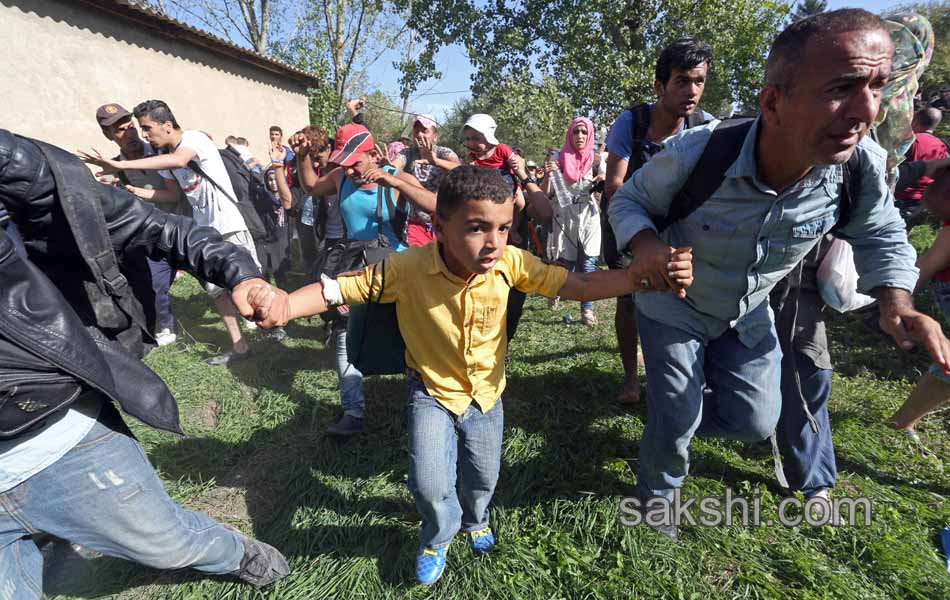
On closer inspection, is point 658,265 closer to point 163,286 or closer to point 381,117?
point 163,286

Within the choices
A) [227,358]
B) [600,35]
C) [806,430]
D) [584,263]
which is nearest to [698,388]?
[806,430]

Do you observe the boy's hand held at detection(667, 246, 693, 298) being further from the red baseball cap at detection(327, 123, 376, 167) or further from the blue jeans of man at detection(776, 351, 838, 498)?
the red baseball cap at detection(327, 123, 376, 167)

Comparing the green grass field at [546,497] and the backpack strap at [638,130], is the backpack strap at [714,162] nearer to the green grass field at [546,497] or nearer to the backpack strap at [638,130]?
the backpack strap at [638,130]

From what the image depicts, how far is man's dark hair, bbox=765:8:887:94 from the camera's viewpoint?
144cm

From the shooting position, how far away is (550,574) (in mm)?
2219

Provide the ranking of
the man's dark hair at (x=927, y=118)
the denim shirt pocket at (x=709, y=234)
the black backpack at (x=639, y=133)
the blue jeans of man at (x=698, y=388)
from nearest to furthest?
the denim shirt pocket at (x=709, y=234), the blue jeans of man at (x=698, y=388), the black backpack at (x=639, y=133), the man's dark hair at (x=927, y=118)

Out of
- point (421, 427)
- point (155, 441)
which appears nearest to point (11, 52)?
point (155, 441)

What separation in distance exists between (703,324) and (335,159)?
220cm

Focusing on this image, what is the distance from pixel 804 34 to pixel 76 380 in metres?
2.47

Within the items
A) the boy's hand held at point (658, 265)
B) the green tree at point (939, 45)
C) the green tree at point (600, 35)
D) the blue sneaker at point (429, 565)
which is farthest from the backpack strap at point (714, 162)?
the green tree at point (939, 45)

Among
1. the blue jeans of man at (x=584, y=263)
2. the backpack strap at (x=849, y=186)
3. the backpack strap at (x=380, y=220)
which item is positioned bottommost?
the blue jeans of man at (x=584, y=263)

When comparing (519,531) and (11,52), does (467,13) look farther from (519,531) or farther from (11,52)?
(519,531)

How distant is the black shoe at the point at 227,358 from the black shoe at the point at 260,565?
284 centimetres

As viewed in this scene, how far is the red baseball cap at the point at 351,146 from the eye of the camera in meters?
2.87
